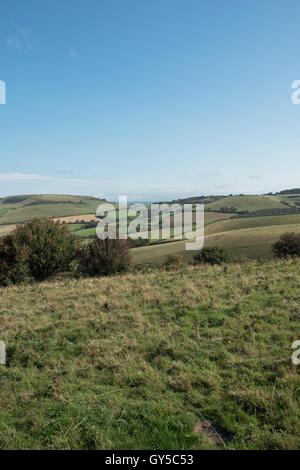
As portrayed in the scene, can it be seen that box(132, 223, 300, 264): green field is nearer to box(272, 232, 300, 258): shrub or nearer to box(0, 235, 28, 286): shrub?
box(272, 232, 300, 258): shrub

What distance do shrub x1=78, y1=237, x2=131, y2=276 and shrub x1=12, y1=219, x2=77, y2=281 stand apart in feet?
5.80

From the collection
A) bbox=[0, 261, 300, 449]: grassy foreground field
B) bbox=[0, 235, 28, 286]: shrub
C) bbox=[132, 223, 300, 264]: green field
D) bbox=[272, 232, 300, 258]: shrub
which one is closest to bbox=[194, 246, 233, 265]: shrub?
bbox=[272, 232, 300, 258]: shrub

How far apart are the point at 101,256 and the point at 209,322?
16372 mm

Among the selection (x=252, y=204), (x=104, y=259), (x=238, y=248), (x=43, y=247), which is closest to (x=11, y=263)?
(x=43, y=247)

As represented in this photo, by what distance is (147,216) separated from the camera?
108 m

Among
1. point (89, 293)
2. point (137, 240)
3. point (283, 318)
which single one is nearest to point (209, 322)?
point (283, 318)

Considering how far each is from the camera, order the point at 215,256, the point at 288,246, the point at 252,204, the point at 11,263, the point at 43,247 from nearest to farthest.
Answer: the point at 11,263, the point at 43,247, the point at 288,246, the point at 215,256, the point at 252,204

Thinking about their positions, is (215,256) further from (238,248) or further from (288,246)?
(238,248)

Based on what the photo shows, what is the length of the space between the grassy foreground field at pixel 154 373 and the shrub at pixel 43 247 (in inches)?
491

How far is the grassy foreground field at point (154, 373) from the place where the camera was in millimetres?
4055

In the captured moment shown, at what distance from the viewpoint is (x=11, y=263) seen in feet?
72.1

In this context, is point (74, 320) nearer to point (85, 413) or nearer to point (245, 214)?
point (85, 413)

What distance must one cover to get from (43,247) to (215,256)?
19.9m

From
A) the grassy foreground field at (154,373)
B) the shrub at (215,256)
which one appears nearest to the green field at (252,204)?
the shrub at (215,256)
